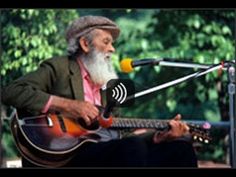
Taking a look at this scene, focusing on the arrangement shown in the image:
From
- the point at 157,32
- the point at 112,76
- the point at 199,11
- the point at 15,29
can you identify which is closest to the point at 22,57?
the point at 15,29

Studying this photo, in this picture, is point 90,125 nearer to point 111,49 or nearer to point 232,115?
point 111,49

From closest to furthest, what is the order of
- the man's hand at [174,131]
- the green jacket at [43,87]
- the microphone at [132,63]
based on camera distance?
the green jacket at [43,87] < the man's hand at [174,131] < the microphone at [132,63]

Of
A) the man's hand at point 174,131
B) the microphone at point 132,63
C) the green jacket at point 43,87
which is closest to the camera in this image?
the green jacket at point 43,87

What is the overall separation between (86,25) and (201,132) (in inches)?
59.0

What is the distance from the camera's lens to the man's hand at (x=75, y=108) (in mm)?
7039

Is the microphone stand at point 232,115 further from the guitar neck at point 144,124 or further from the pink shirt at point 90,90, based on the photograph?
the pink shirt at point 90,90

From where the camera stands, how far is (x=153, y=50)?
729cm

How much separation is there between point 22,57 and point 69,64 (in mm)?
481

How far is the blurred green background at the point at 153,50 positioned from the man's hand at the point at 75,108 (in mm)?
305

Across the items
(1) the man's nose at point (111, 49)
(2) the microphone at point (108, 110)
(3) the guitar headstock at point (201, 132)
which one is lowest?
(3) the guitar headstock at point (201, 132)

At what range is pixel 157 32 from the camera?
289 inches

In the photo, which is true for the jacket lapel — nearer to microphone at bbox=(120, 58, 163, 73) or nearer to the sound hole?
the sound hole

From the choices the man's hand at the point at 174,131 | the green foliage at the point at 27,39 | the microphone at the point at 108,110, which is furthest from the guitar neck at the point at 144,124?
the green foliage at the point at 27,39
